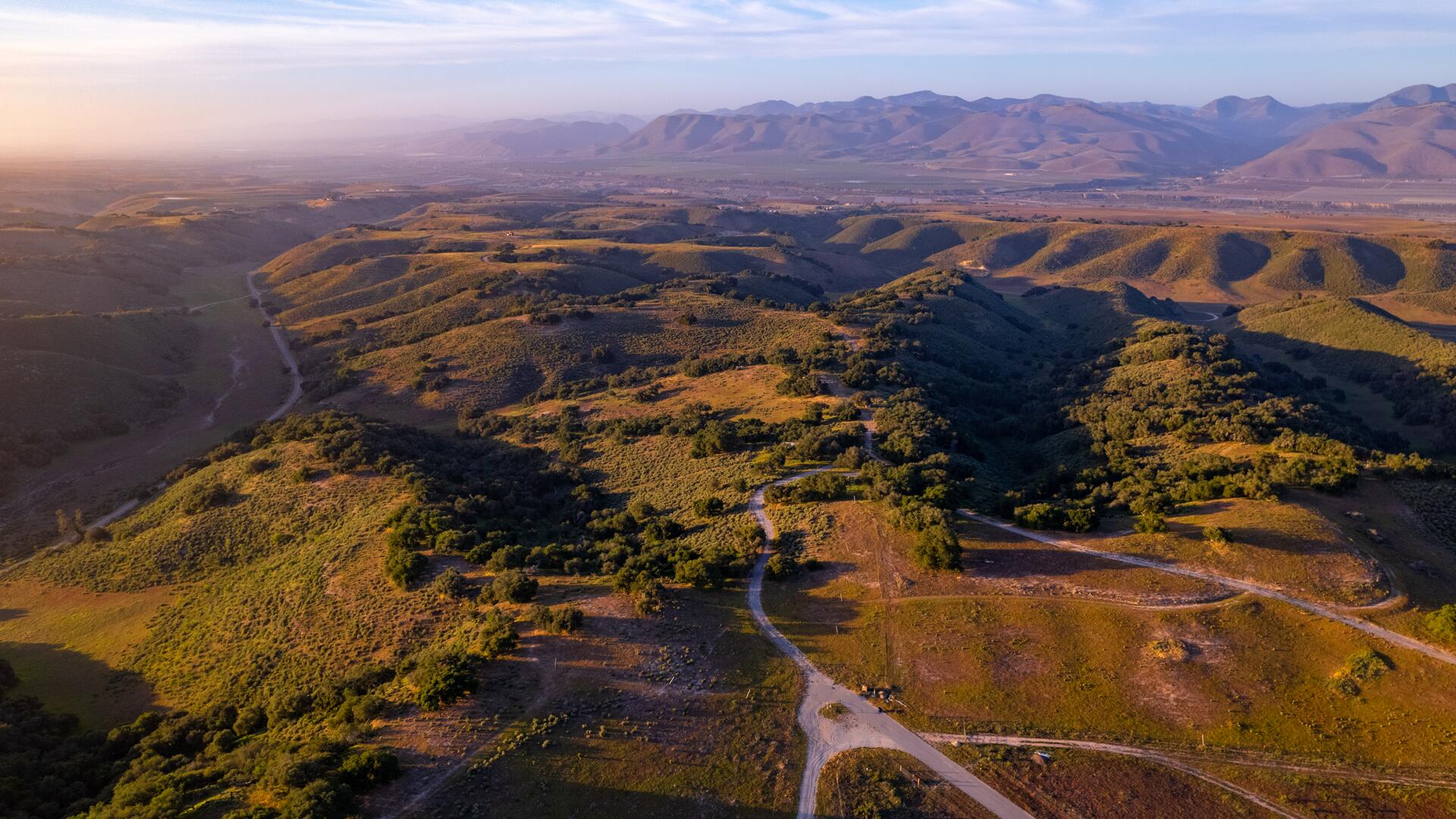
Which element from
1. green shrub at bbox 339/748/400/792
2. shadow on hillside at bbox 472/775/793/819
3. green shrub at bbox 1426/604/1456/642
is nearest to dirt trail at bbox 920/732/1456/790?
green shrub at bbox 1426/604/1456/642

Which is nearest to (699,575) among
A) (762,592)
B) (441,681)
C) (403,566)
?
(762,592)

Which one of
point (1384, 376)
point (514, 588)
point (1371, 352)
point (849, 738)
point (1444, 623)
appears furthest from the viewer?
point (1371, 352)

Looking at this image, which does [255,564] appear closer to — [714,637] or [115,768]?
[115,768]

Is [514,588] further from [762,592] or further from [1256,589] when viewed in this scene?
[1256,589]

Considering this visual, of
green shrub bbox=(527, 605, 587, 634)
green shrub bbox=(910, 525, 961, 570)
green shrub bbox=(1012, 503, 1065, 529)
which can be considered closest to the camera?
green shrub bbox=(527, 605, 587, 634)

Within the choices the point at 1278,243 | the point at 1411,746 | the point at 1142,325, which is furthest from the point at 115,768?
the point at 1278,243

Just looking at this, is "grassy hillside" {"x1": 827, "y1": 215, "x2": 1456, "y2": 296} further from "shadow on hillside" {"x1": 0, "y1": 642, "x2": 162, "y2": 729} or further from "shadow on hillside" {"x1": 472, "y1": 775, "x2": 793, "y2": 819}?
"shadow on hillside" {"x1": 0, "y1": 642, "x2": 162, "y2": 729}

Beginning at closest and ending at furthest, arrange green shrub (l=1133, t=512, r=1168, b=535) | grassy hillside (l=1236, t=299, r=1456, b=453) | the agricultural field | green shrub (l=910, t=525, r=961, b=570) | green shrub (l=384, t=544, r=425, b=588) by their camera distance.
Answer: the agricultural field → green shrub (l=910, t=525, r=961, b=570) → green shrub (l=1133, t=512, r=1168, b=535) → green shrub (l=384, t=544, r=425, b=588) → grassy hillside (l=1236, t=299, r=1456, b=453)
